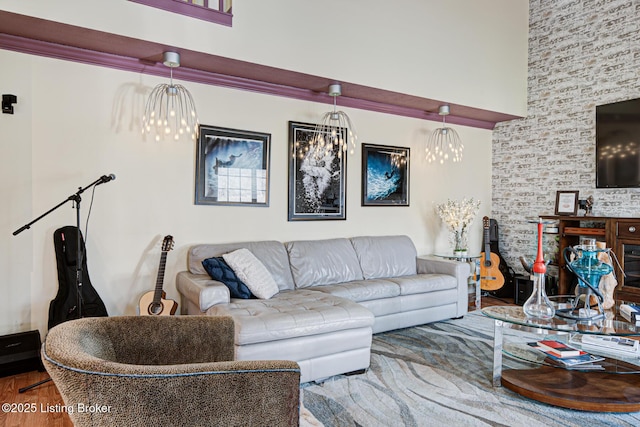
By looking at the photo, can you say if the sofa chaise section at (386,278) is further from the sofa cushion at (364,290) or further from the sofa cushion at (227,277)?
the sofa cushion at (227,277)

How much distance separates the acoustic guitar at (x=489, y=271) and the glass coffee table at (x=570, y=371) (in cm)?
257

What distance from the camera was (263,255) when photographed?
13.0ft

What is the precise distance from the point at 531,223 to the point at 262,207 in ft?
12.3

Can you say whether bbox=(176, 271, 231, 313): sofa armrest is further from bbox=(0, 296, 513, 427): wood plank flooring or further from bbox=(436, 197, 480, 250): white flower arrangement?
bbox=(436, 197, 480, 250): white flower arrangement

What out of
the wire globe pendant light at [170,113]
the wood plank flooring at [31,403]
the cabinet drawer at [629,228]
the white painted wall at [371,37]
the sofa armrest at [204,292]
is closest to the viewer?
the wood plank flooring at [31,403]

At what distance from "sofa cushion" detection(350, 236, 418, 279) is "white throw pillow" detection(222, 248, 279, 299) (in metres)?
1.31

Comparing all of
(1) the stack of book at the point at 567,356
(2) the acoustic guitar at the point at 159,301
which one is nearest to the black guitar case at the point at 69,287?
(2) the acoustic guitar at the point at 159,301

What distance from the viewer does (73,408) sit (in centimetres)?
121

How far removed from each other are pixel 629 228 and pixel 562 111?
69.3 inches

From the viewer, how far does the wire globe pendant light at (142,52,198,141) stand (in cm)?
372

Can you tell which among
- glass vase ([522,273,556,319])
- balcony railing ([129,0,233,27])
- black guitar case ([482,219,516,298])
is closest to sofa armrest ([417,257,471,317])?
black guitar case ([482,219,516,298])

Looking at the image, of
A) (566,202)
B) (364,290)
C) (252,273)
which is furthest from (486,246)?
(252,273)

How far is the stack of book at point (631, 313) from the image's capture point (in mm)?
2703

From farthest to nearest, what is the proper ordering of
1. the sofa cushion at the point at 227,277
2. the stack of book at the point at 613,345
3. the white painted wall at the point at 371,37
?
the sofa cushion at the point at 227,277 < the white painted wall at the point at 371,37 < the stack of book at the point at 613,345
